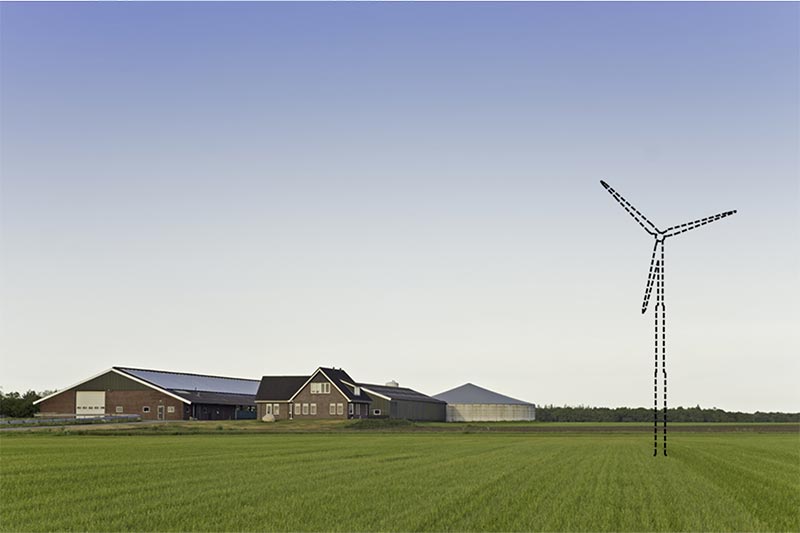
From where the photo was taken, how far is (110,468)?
33500 millimetres

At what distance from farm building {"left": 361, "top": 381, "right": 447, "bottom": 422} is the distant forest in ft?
101

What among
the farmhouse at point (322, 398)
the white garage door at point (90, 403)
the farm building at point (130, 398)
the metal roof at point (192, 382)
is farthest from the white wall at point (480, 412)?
the white garage door at point (90, 403)

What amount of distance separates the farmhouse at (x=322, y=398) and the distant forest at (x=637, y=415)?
187 feet

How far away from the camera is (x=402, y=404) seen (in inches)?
5472

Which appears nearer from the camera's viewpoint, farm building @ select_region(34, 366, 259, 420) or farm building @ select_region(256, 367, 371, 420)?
farm building @ select_region(34, 366, 259, 420)

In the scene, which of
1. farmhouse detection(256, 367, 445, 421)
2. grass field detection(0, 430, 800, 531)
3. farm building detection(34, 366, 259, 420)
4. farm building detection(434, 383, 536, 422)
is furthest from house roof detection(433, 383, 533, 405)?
grass field detection(0, 430, 800, 531)

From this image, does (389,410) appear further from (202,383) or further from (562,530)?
(562,530)

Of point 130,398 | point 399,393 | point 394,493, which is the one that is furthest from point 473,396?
point 394,493

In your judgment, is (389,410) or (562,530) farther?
(389,410)

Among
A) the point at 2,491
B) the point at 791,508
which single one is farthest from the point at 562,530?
the point at 2,491

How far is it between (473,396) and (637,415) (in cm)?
4162

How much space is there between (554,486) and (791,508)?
6661 millimetres

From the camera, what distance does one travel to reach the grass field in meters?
19.5

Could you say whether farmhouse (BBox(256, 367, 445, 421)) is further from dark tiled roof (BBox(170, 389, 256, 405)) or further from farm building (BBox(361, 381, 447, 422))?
dark tiled roof (BBox(170, 389, 256, 405))
